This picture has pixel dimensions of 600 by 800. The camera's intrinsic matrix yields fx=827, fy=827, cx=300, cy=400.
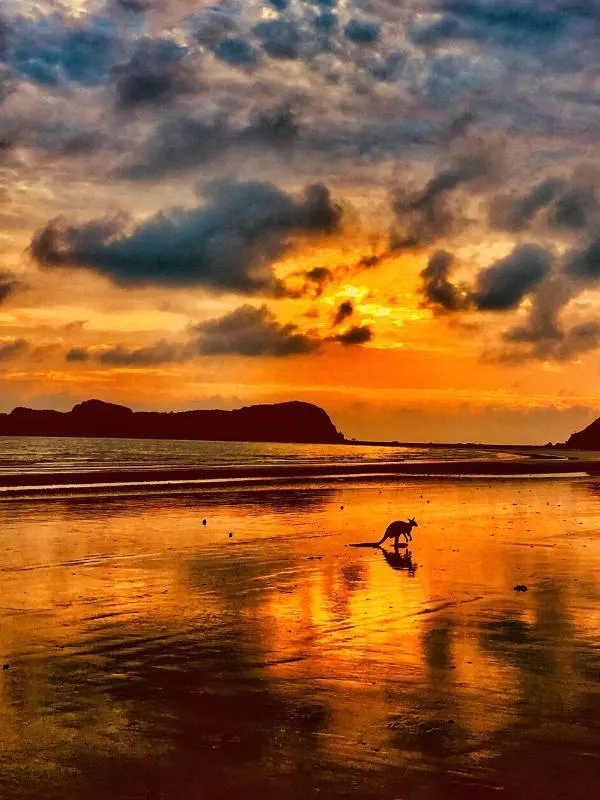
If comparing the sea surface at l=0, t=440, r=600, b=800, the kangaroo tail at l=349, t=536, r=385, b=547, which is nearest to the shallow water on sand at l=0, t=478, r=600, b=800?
the sea surface at l=0, t=440, r=600, b=800

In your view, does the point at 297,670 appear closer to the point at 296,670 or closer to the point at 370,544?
the point at 296,670

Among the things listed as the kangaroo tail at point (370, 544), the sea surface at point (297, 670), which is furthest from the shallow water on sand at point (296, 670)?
the kangaroo tail at point (370, 544)

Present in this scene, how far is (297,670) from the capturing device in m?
10.8

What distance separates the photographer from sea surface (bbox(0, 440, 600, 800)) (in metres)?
7.53

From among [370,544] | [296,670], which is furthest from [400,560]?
[296,670]

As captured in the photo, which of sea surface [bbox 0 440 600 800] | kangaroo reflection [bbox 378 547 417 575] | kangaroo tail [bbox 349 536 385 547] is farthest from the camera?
kangaroo tail [bbox 349 536 385 547]

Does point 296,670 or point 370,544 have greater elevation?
point 370,544

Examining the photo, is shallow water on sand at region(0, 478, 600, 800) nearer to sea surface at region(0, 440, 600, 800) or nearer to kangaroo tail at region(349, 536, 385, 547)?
sea surface at region(0, 440, 600, 800)

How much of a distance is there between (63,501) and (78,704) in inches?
1263

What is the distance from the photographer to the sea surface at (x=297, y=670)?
24.7ft

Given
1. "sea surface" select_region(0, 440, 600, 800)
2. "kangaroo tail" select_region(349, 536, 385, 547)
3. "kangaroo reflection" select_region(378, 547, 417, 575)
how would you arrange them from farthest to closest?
1. "kangaroo tail" select_region(349, 536, 385, 547)
2. "kangaroo reflection" select_region(378, 547, 417, 575)
3. "sea surface" select_region(0, 440, 600, 800)

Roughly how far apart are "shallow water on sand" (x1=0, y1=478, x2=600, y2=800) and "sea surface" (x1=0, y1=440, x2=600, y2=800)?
36mm

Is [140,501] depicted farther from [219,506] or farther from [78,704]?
[78,704]

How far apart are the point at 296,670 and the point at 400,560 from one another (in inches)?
414
